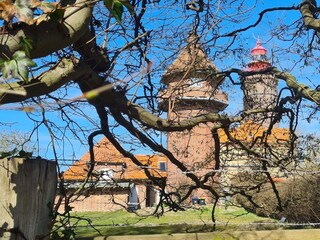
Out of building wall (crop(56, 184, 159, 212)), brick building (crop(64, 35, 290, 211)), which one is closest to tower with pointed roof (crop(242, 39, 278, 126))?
brick building (crop(64, 35, 290, 211))

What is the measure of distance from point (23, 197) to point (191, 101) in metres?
3.16

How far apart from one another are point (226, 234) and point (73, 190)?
1.27 metres

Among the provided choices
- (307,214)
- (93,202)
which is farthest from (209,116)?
(307,214)

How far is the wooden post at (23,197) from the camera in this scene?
1906 mm

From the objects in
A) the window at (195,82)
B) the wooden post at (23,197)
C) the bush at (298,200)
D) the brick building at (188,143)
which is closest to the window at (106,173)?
the brick building at (188,143)

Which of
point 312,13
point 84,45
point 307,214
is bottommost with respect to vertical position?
point 307,214

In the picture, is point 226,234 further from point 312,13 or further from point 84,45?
point 312,13

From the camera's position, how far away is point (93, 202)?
4.44 meters

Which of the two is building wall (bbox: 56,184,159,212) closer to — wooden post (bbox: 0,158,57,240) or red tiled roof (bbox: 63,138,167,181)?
red tiled roof (bbox: 63,138,167,181)

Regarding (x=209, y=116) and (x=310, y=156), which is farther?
(x=310, y=156)

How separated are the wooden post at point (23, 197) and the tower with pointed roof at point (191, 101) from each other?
77.1 inches

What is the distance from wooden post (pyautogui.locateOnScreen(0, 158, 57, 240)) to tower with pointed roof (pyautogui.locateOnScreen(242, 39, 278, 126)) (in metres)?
3.90

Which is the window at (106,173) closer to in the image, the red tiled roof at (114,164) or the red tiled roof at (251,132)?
the red tiled roof at (114,164)

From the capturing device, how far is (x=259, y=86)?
6.02 meters
